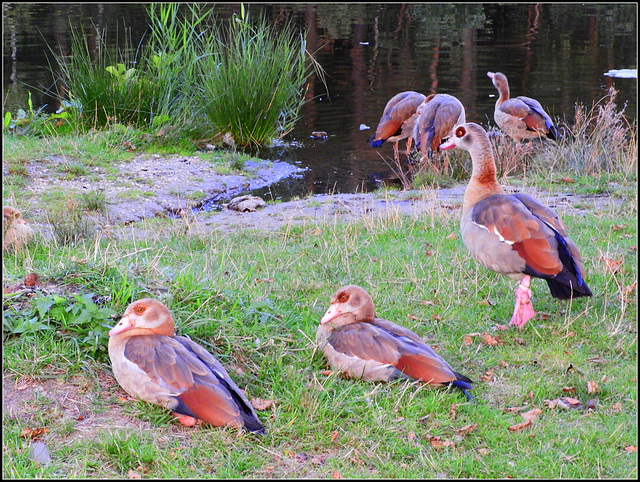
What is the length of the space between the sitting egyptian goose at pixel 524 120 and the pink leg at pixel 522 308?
761 centimetres

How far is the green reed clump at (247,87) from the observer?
502 inches

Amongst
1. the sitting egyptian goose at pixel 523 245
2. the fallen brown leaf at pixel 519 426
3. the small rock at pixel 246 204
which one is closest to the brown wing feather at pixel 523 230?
the sitting egyptian goose at pixel 523 245

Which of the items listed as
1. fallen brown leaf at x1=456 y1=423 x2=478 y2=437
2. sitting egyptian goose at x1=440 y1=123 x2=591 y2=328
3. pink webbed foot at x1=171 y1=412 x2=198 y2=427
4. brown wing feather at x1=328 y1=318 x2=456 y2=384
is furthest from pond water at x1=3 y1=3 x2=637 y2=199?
fallen brown leaf at x1=456 y1=423 x2=478 y2=437

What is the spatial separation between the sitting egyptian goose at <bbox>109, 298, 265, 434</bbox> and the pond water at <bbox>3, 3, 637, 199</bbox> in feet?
22.3

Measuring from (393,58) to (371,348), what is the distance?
17.1 metres

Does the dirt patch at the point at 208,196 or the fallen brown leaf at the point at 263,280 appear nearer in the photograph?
the fallen brown leaf at the point at 263,280

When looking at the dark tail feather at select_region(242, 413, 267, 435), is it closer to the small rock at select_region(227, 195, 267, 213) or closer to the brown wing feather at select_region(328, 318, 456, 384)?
the brown wing feather at select_region(328, 318, 456, 384)

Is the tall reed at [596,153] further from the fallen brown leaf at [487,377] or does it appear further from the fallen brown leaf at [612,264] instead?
the fallen brown leaf at [487,377]

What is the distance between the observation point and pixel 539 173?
11.3m

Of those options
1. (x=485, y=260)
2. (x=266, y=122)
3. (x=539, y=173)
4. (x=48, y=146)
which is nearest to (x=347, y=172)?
(x=266, y=122)

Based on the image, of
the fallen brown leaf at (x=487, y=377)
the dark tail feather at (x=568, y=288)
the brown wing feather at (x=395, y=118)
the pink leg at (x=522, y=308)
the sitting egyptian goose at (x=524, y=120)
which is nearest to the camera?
the fallen brown leaf at (x=487, y=377)

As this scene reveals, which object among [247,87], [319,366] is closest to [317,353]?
[319,366]

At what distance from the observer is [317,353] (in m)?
5.30

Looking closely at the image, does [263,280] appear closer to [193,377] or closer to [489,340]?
[489,340]
